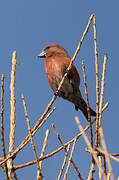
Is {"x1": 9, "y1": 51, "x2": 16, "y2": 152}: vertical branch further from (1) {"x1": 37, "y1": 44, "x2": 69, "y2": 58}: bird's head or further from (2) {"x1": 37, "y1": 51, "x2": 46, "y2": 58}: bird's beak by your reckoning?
(2) {"x1": 37, "y1": 51, "x2": 46, "y2": 58}: bird's beak

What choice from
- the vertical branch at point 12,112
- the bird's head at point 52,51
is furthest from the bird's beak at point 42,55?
the vertical branch at point 12,112

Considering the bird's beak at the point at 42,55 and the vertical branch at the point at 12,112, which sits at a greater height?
the bird's beak at the point at 42,55

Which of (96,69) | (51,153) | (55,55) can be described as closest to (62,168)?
(51,153)

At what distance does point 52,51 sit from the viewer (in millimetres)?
6043

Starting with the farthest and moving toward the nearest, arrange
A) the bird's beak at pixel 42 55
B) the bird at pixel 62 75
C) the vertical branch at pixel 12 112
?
the bird's beak at pixel 42 55 < the bird at pixel 62 75 < the vertical branch at pixel 12 112

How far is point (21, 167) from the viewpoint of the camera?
2.11 meters

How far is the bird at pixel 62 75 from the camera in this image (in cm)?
554

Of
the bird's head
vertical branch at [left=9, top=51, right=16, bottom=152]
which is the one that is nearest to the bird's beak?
the bird's head

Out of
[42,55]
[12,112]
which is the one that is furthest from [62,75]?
[12,112]

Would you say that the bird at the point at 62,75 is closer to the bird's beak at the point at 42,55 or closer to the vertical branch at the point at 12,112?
the bird's beak at the point at 42,55

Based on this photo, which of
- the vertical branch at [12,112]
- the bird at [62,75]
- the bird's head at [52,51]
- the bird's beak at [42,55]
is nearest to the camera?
the vertical branch at [12,112]

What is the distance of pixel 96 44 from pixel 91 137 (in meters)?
0.57

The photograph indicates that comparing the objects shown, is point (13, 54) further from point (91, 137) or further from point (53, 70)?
point (53, 70)

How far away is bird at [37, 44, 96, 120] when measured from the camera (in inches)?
218
